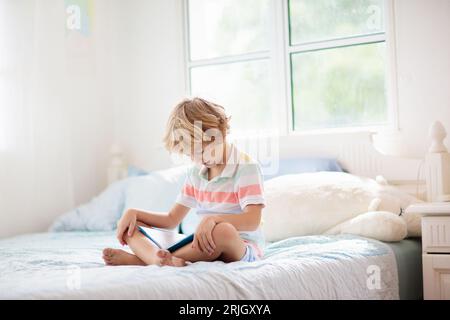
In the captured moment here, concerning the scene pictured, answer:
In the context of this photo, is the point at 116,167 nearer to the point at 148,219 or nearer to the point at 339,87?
the point at 339,87

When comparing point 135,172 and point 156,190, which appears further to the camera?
point 135,172

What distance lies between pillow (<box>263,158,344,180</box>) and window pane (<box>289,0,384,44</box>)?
61cm

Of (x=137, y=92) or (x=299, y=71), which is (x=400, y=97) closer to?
(x=299, y=71)

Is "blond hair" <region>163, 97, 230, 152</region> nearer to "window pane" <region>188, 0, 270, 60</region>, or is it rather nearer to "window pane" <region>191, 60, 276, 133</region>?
"window pane" <region>191, 60, 276, 133</region>

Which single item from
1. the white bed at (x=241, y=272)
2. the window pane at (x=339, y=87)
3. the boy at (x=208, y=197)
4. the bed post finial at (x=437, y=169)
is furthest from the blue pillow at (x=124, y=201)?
the bed post finial at (x=437, y=169)

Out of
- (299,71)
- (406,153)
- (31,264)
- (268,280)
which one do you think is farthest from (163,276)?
(299,71)

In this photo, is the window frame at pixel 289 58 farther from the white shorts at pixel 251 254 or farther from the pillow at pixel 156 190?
the white shorts at pixel 251 254

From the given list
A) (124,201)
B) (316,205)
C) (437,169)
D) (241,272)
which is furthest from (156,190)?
(241,272)

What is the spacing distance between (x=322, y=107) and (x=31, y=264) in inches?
63.3

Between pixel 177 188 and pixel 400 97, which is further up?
pixel 400 97

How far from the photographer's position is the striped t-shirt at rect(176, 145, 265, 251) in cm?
165

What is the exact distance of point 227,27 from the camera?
3090mm

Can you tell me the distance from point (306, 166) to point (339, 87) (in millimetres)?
454

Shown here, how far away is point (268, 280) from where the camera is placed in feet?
4.42
